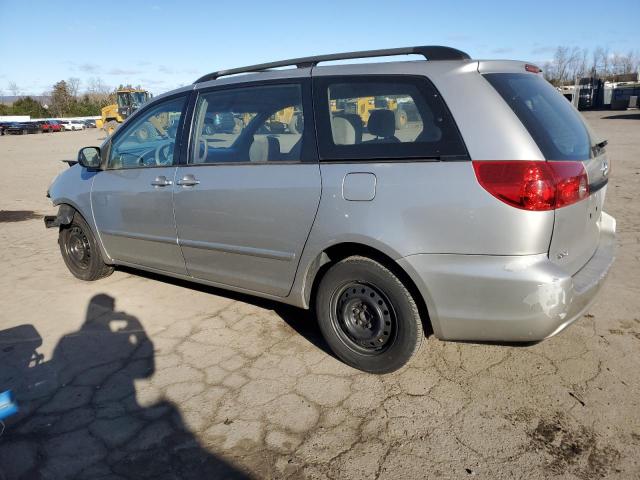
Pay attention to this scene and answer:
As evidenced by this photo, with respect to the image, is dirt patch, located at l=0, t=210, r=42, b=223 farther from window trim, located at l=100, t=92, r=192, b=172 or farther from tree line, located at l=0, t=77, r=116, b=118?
tree line, located at l=0, t=77, r=116, b=118

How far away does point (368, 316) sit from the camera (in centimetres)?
314

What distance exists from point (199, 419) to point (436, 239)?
1.61m

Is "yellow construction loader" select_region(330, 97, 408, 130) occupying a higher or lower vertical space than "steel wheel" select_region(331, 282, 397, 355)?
higher

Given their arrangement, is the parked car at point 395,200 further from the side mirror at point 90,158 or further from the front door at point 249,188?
the side mirror at point 90,158

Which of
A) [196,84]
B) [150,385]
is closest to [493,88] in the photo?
[196,84]

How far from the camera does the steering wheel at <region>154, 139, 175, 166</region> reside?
13.1ft

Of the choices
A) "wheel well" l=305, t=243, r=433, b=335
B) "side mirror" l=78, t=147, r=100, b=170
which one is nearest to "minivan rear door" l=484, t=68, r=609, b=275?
"wheel well" l=305, t=243, r=433, b=335

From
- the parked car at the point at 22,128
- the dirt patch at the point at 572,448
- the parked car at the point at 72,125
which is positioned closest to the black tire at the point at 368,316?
the dirt patch at the point at 572,448

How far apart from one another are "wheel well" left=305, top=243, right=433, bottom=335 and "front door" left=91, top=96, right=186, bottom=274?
1264 millimetres

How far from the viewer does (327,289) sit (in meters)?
3.22

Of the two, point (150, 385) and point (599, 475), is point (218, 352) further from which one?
point (599, 475)

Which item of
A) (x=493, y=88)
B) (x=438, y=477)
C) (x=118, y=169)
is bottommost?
(x=438, y=477)

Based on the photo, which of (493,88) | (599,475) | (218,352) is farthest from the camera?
(218,352)

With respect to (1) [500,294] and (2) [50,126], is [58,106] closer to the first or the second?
(2) [50,126]
